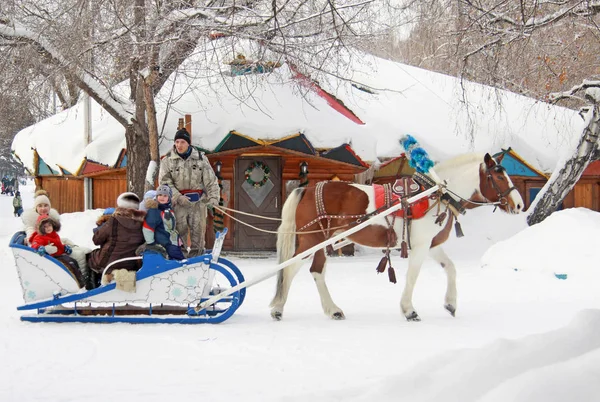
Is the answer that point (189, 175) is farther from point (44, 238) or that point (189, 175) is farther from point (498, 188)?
point (498, 188)

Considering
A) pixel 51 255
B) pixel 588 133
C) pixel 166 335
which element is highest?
pixel 588 133

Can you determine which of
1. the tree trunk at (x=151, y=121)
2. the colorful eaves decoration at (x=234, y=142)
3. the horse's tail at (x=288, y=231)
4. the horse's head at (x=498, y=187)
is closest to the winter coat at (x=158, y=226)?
the horse's tail at (x=288, y=231)

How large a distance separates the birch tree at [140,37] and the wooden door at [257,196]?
256 cm

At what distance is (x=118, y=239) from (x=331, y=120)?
28.4 feet

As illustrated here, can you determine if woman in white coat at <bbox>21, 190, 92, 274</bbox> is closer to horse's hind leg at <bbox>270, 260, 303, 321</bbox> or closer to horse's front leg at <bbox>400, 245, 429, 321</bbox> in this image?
horse's hind leg at <bbox>270, 260, 303, 321</bbox>

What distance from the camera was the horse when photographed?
264 inches

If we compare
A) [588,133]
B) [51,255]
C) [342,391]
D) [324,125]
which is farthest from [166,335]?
[588,133]

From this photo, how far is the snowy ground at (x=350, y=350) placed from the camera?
354 centimetres

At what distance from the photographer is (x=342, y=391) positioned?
3.81 metres

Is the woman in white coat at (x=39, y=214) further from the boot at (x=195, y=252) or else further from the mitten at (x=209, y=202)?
the mitten at (x=209, y=202)

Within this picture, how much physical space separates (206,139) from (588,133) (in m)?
7.86

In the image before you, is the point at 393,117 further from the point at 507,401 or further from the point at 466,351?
the point at 507,401

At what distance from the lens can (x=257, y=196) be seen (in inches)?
563

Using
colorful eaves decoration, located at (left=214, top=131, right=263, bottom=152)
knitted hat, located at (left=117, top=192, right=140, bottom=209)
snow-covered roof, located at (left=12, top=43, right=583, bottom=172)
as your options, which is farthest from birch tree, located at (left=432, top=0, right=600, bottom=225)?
colorful eaves decoration, located at (left=214, top=131, right=263, bottom=152)
